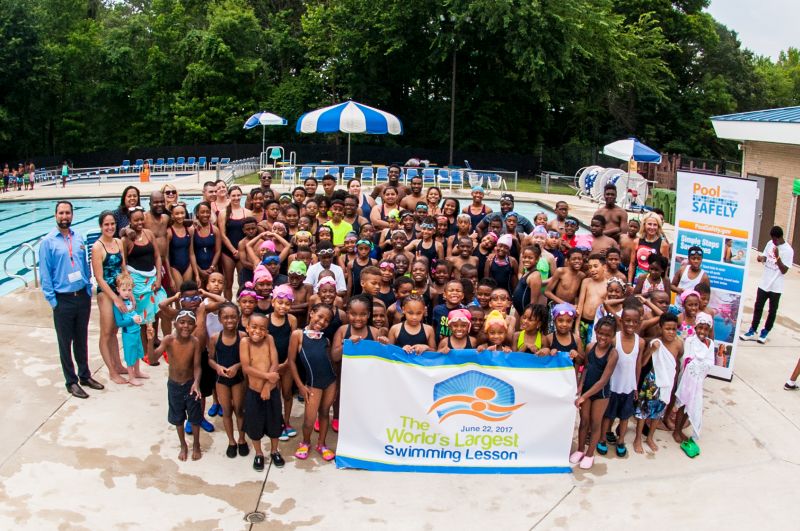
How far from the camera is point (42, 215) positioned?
23.3 meters

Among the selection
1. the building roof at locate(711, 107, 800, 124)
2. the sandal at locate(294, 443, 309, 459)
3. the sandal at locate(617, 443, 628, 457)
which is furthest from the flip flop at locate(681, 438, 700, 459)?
the building roof at locate(711, 107, 800, 124)

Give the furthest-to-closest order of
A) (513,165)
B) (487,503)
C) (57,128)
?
(57,128) → (513,165) → (487,503)

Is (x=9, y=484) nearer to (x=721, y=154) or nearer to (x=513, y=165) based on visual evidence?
(x=513, y=165)

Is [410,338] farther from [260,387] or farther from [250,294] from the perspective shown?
[250,294]

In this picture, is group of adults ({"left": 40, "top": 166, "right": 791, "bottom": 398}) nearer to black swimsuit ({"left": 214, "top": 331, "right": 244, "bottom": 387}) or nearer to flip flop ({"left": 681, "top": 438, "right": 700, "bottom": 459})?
black swimsuit ({"left": 214, "top": 331, "right": 244, "bottom": 387})

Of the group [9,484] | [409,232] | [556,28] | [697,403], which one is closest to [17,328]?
[9,484]

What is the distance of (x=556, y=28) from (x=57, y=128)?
28930mm

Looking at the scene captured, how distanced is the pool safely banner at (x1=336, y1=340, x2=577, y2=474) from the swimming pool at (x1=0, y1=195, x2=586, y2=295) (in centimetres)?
1334

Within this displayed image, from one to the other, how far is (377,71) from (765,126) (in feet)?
74.4

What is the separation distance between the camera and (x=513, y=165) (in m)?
35.3

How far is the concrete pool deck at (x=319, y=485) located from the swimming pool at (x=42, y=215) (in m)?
11.7

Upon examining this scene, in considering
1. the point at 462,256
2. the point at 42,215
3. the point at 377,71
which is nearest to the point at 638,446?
the point at 462,256

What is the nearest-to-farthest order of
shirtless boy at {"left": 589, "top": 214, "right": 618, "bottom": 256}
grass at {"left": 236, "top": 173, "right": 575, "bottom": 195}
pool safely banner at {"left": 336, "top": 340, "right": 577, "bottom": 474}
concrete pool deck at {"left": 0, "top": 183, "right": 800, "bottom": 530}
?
1. concrete pool deck at {"left": 0, "top": 183, "right": 800, "bottom": 530}
2. pool safely banner at {"left": 336, "top": 340, "right": 577, "bottom": 474}
3. shirtless boy at {"left": 589, "top": 214, "right": 618, "bottom": 256}
4. grass at {"left": 236, "top": 173, "right": 575, "bottom": 195}

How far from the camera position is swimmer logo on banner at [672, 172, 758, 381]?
841 cm
